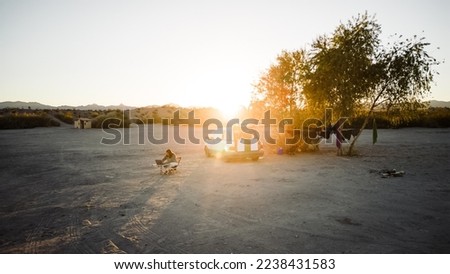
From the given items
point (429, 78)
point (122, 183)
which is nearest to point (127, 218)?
point (122, 183)

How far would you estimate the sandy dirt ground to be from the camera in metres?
6.27

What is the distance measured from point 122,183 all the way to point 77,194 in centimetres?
197

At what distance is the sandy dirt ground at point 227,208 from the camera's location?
627cm

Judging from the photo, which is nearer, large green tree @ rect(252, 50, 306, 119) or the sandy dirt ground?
the sandy dirt ground

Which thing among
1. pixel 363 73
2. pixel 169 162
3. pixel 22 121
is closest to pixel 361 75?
pixel 363 73

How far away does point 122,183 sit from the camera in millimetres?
12109

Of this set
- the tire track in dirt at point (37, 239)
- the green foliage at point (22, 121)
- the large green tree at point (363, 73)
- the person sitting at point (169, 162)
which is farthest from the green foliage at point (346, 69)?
the green foliage at point (22, 121)

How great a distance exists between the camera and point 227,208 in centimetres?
871

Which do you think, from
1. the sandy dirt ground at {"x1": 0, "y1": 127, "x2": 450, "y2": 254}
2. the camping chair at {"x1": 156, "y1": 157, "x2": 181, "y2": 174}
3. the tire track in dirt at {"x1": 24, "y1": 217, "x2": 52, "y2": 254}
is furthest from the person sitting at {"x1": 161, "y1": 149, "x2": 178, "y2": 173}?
the tire track in dirt at {"x1": 24, "y1": 217, "x2": 52, "y2": 254}

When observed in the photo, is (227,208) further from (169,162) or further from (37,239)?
(169,162)

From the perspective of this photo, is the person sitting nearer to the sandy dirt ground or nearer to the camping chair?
the camping chair

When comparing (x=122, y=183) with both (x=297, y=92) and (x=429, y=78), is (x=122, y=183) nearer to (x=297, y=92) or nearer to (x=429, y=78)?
(x=297, y=92)

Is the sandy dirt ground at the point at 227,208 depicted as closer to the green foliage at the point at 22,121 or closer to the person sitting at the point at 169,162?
the person sitting at the point at 169,162

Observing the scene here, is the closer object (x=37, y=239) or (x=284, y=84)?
(x=37, y=239)
